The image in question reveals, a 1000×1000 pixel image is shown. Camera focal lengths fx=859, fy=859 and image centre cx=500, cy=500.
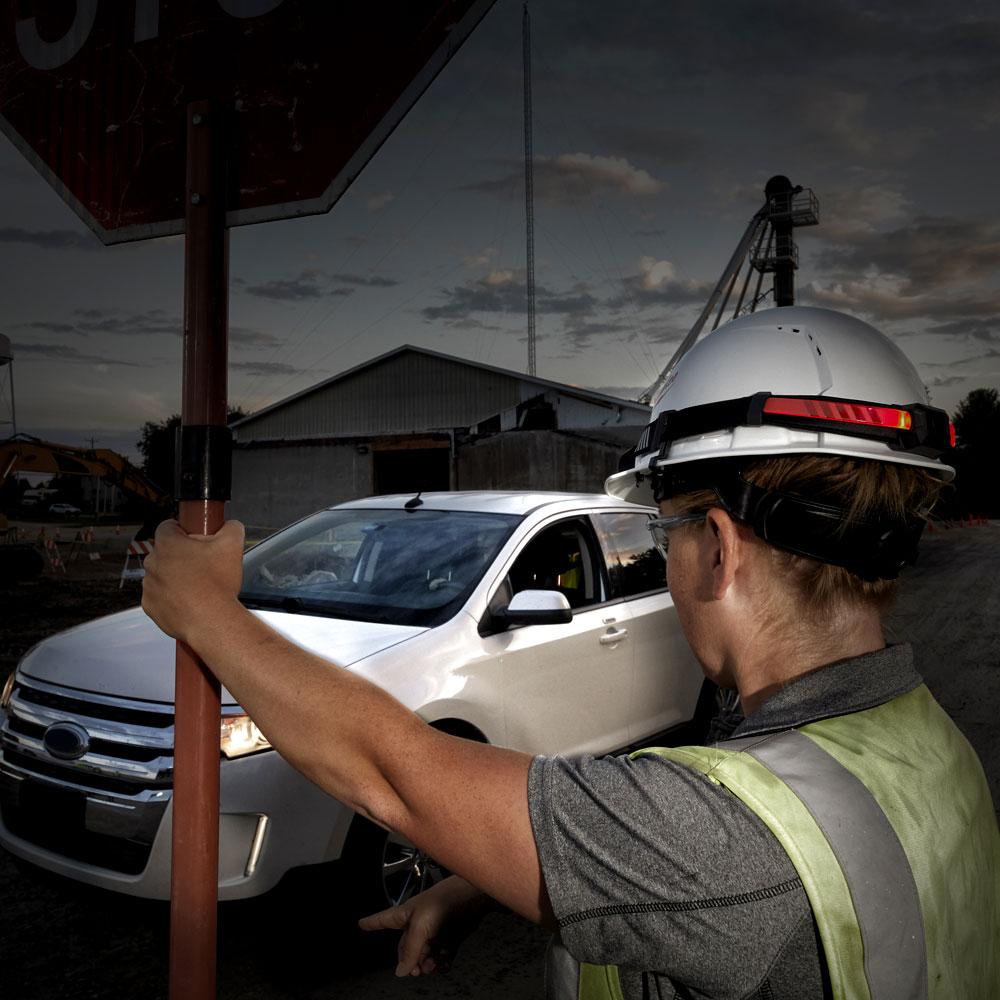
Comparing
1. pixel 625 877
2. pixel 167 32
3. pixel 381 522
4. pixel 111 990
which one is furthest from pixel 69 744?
pixel 625 877

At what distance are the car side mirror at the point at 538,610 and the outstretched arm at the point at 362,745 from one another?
2.43 m

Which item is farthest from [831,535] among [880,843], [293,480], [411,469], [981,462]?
[981,462]

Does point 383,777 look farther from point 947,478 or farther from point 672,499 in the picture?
point 947,478

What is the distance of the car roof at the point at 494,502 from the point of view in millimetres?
4523

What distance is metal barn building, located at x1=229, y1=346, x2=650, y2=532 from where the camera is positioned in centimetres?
2548

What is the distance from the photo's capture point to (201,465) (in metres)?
1.37

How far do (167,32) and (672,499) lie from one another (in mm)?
1134

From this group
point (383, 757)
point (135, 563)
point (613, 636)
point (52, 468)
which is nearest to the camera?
point (383, 757)

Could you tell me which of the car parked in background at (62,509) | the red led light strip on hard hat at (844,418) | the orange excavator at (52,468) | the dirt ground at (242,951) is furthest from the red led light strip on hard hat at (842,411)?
the car parked in background at (62,509)

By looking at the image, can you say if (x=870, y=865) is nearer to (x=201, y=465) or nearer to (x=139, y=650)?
(x=201, y=465)

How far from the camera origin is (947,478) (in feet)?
4.08

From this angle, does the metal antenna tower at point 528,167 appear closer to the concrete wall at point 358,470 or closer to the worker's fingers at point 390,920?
the concrete wall at point 358,470

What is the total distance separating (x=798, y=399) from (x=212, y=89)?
1.06 m

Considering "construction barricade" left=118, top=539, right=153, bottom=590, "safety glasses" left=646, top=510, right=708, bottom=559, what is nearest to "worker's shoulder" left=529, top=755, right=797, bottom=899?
"safety glasses" left=646, top=510, right=708, bottom=559
